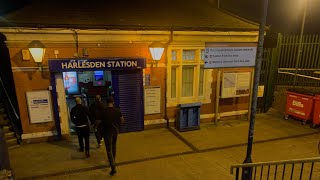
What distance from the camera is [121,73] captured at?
8188 mm

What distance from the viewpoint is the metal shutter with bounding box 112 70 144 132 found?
826cm

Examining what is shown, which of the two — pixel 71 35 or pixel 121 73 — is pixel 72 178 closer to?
pixel 121 73

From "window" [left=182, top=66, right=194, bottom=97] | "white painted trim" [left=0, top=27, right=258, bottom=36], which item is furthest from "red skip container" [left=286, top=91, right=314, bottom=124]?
"window" [left=182, top=66, right=194, bottom=97]

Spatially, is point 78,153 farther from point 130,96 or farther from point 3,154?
point 3,154

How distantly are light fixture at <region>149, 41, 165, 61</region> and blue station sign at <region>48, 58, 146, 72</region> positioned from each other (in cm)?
39

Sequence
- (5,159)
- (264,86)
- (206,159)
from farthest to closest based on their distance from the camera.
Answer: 1. (264,86)
2. (206,159)
3. (5,159)

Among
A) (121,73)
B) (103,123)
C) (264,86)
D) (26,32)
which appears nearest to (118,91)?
(121,73)

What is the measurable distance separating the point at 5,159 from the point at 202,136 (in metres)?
5.96

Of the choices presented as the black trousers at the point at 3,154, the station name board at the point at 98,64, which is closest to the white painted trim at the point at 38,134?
the station name board at the point at 98,64

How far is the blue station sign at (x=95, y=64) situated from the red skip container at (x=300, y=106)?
6.34m

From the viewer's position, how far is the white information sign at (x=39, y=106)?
24.7 ft

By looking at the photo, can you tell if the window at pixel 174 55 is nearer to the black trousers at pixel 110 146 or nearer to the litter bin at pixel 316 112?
the black trousers at pixel 110 146

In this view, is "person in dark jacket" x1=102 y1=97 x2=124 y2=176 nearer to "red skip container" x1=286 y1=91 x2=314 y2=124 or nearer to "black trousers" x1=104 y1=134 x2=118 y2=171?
"black trousers" x1=104 y1=134 x2=118 y2=171

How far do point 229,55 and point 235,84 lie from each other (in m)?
1.60
